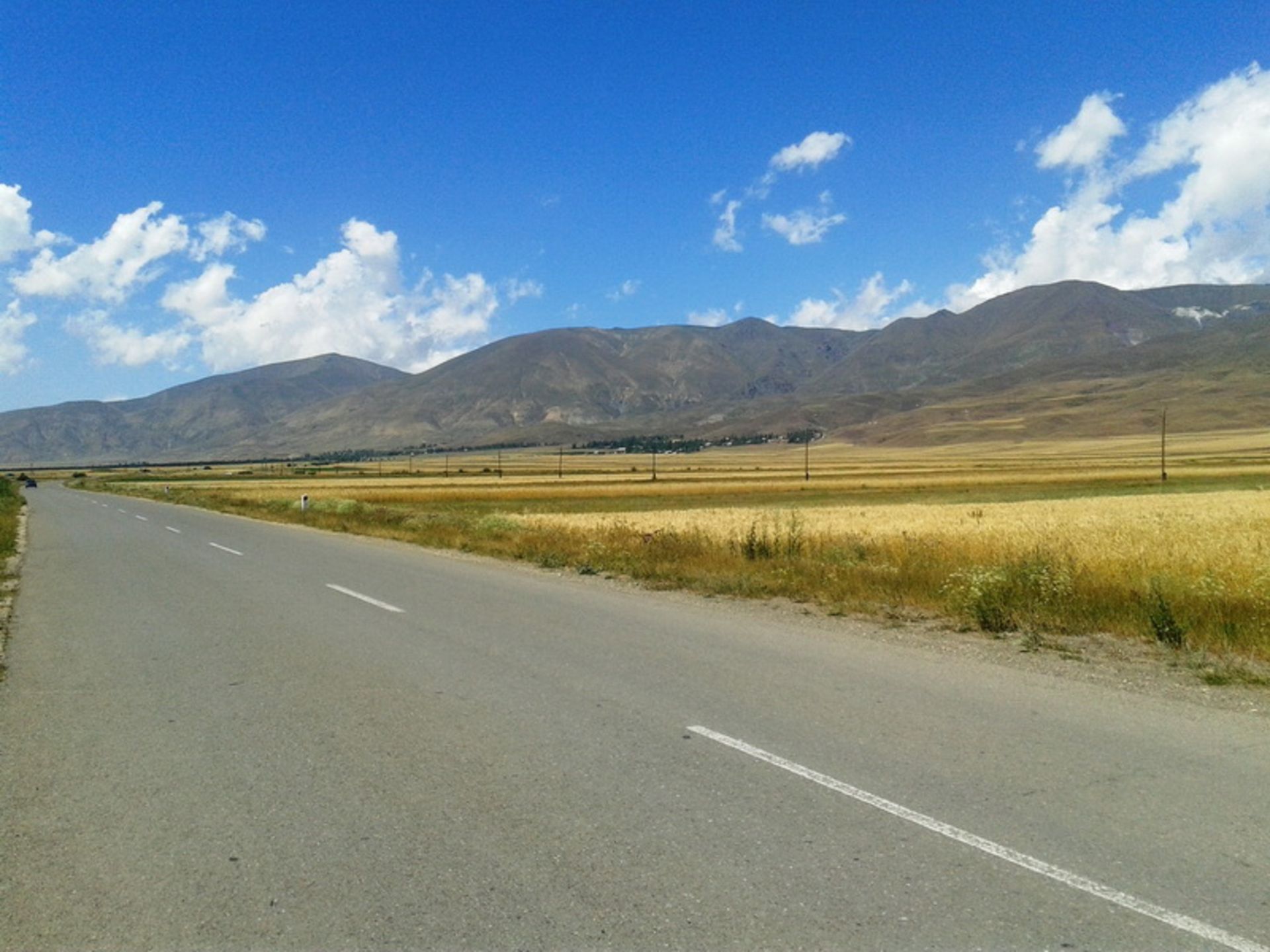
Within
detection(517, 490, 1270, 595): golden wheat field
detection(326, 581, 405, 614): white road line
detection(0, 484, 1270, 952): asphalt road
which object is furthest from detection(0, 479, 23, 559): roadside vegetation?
detection(0, 484, 1270, 952): asphalt road

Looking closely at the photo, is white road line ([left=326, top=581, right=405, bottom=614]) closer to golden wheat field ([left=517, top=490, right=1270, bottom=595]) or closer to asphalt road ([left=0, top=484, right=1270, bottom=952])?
asphalt road ([left=0, top=484, right=1270, bottom=952])

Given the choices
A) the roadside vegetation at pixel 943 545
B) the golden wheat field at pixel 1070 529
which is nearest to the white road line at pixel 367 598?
the roadside vegetation at pixel 943 545

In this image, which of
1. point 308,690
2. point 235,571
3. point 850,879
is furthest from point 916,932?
point 235,571

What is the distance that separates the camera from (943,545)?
18219mm

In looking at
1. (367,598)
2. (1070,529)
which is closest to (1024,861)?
(367,598)

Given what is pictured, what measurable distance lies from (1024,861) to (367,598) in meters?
11.1

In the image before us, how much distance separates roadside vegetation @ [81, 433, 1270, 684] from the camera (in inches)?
419

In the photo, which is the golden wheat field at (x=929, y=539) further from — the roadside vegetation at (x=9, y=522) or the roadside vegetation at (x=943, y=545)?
the roadside vegetation at (x=9, y=522)

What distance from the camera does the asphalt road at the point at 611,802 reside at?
3869mm

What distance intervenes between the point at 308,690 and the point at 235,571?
424 inches

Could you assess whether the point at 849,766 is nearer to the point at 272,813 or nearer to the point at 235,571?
the point at 272,813

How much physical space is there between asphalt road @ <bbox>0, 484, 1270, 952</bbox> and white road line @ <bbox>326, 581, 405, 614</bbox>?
2508mm

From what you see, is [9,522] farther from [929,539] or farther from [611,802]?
[611,802]

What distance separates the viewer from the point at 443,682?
8.03m
